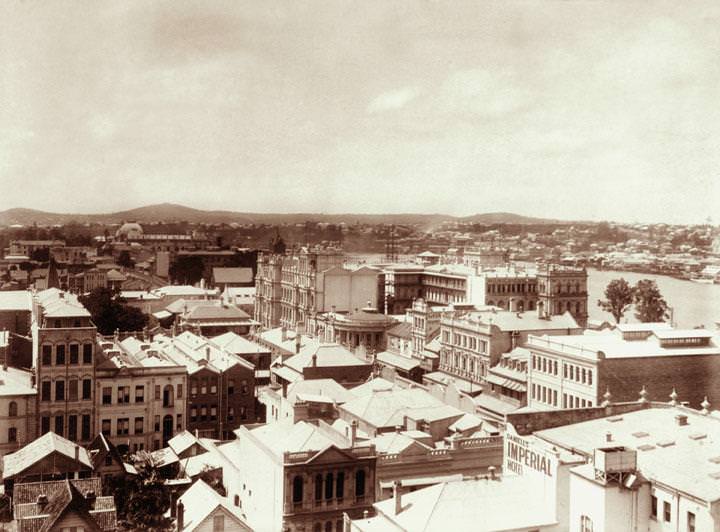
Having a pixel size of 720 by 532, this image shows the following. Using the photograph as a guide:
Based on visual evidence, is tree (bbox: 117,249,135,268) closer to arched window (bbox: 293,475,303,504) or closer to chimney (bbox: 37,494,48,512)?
chimney (bbox: 37,494,48,512)

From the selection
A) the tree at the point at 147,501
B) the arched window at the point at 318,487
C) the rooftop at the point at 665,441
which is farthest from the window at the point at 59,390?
the rooftop at the point at 665,441

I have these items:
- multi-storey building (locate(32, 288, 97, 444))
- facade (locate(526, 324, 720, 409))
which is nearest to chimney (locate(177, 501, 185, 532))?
multi-storey building (locate(32, 288, 97, 444))

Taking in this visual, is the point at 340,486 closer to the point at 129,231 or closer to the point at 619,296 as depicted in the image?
the point at 619,296

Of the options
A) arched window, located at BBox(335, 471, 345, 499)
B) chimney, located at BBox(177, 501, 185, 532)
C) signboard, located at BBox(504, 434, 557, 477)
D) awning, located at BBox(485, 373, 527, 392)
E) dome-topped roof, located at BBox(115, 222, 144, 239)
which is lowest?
chimney, located at BBox(177, 501, 185, 532)

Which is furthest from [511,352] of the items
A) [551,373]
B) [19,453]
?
[19,453]

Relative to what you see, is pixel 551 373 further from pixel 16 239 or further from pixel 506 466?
pixel 16 239

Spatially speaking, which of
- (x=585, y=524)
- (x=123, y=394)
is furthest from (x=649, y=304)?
(x=585, y=524)

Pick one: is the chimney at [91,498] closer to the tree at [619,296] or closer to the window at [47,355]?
the window at [47,355]
